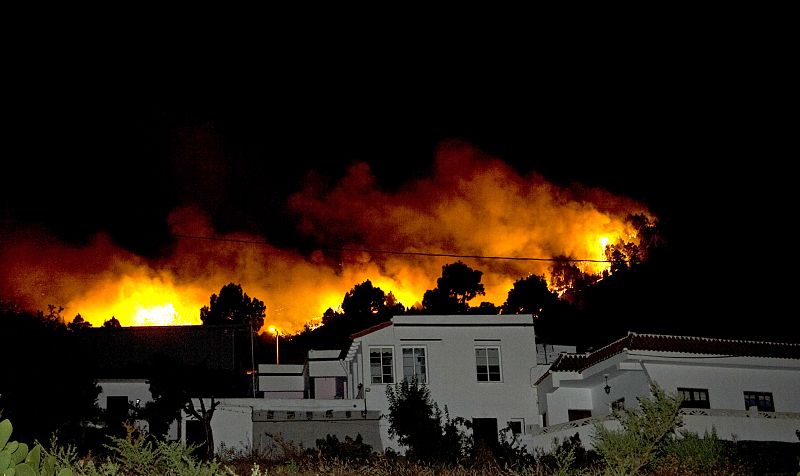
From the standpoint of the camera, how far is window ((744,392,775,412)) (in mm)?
26281

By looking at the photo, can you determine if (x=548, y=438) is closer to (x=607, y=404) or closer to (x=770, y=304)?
(x=607, y=404)

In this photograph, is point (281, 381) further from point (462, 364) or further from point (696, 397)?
point (696, 397)

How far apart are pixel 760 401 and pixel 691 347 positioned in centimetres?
274

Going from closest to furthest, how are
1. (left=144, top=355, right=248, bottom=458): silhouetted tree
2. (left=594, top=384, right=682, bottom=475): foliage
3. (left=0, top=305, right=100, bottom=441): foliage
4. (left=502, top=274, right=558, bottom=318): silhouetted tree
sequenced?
1. (left=594, top=384, right=682, bottom=475): foliage
2. (left=0, top=305, right=100, bottom=441): foliage
3. (left=144, top=355, right=248, bottom=458): silhouetted tree
4. (left=502, top=274, right=558, bottom=318): silhouetted tree

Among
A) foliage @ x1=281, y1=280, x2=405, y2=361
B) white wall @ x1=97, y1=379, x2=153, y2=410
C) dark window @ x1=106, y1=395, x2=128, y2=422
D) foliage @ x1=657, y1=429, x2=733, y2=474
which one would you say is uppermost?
foliage @ x1=281, y1=280, x2=405, y2=361

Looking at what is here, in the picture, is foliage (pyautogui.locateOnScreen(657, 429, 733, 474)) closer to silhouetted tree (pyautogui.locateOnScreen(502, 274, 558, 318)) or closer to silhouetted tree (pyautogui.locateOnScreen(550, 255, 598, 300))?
silhouetted tree (pyautogui.locateOnScreen(502, 274, 558, 318))

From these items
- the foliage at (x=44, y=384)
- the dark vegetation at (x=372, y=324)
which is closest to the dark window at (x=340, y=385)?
the dark vegetation at (x=372, y=324)

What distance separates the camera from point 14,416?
2203 centimetres

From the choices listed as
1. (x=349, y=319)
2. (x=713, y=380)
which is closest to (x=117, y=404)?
(x=713, y=380)

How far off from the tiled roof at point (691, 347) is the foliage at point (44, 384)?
15.9 meters

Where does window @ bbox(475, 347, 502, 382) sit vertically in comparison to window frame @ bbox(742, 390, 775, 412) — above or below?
above

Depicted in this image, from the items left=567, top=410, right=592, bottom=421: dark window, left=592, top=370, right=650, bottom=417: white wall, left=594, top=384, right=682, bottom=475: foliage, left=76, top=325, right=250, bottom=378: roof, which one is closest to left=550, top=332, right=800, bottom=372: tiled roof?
left=592, top=370, right=650, bottom=417: white wall

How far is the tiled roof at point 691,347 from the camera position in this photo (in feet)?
86.4

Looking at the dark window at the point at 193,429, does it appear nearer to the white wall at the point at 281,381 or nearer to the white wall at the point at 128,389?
the white wall at the point at 128,389
